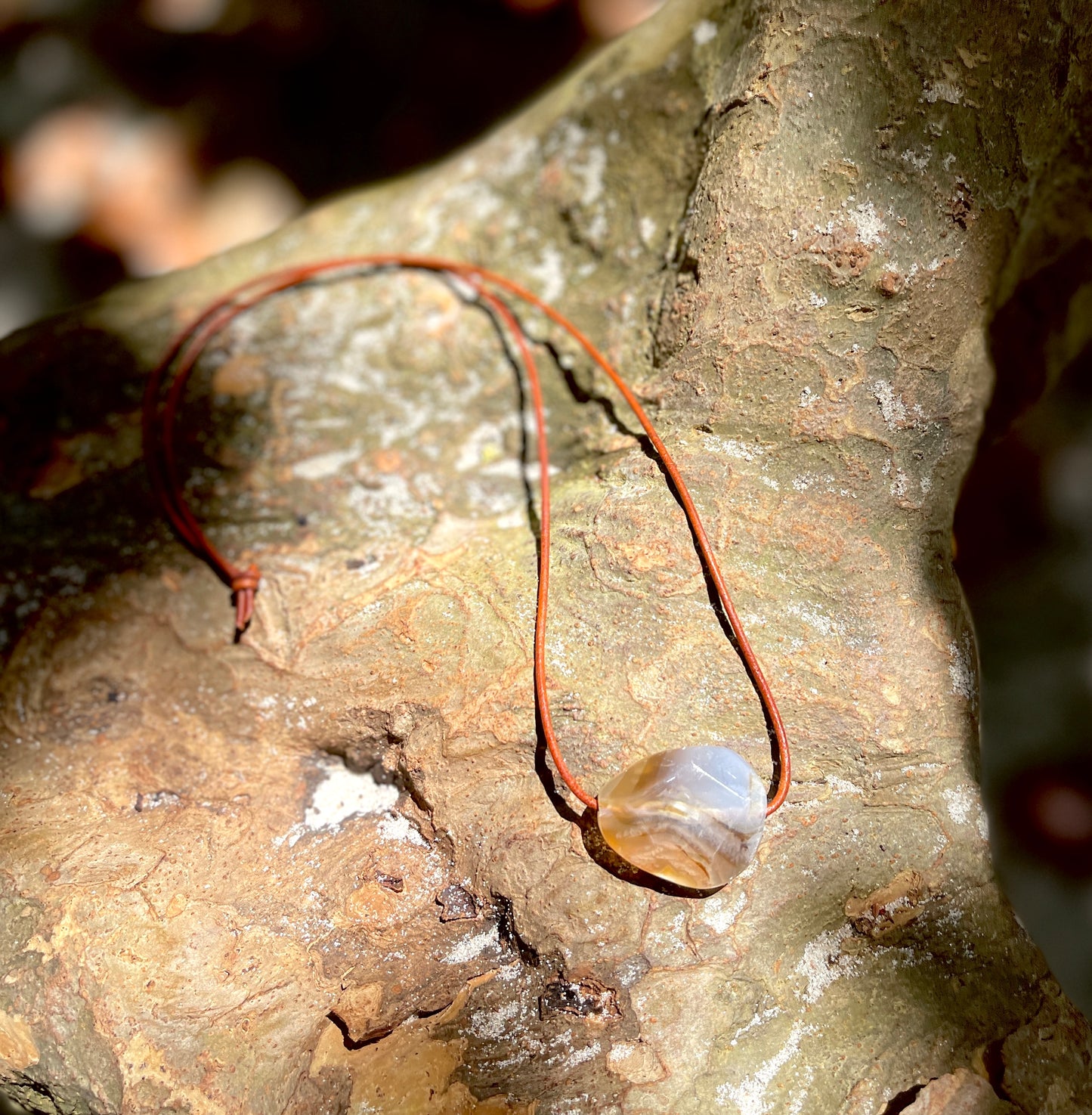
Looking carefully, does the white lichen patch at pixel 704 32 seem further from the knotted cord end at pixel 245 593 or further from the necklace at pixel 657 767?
the knotted cord end at pixel 245 593

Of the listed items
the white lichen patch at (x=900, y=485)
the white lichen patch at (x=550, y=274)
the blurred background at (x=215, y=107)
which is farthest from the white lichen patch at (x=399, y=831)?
the blurred background at (x=215, y=107)

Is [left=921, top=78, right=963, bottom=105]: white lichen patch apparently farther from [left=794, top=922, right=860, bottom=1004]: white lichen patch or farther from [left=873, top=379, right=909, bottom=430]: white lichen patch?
[left=794, top=922, right=860, bottom=1004]: white lichen patch

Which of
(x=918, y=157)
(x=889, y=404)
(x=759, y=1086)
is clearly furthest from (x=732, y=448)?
(x=759, y=1086)

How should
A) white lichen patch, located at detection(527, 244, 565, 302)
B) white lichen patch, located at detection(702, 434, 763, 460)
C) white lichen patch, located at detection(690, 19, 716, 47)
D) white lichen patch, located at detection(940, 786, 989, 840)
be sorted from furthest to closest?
white lichen patch, located at detection(527, 244, 565, 302) → white lichen patch, located at detection(690, 19, 716, 47) → white lichen patch, located at detection(702, 434, 763, 460) → white lichen patch, located at detection(940, 786, 989, 840)

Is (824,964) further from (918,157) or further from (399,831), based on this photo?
(918,157)

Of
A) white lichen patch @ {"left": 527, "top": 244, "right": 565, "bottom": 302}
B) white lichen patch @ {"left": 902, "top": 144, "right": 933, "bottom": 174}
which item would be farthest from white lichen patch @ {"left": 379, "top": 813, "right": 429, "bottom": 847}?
white lichen patch @ {"left": 902, "top": 144, "right": 933, "bottom": 174}

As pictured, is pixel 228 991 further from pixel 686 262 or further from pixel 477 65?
pixel 477 65
